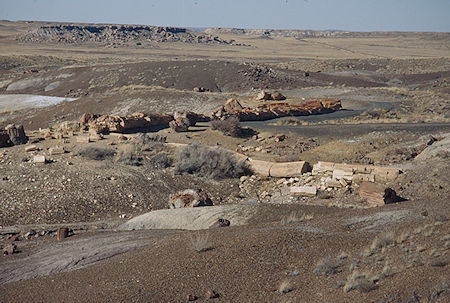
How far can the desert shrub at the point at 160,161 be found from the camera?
2203cm

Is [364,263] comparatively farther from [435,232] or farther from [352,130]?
[352,130]

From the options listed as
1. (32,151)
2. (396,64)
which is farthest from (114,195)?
(396,64)

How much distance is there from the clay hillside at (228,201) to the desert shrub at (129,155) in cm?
10

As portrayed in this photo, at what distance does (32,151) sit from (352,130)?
1779 centimetres

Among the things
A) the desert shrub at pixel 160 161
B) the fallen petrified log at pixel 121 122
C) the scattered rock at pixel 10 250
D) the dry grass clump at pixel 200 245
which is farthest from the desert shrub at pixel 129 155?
the dry grass clump at pixel 200 245

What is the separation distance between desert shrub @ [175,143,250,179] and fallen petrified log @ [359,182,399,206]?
23.3ft

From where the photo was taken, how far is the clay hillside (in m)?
8.30

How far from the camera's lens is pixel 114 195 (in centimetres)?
1861

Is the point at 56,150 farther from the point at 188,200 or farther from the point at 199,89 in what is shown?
the point at 199,89

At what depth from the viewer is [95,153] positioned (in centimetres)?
2189

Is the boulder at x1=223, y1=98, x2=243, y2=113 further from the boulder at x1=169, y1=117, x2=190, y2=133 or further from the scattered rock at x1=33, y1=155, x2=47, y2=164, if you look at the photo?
the scattered rock at x1=33, y1=155, x2=47, y2=164

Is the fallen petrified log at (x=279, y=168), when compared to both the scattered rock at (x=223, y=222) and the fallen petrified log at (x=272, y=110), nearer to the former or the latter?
the scattered rock at (x=223, y=222)

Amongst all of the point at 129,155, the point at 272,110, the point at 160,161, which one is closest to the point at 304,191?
the point at 160,161

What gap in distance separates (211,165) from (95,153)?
5.26 metres
